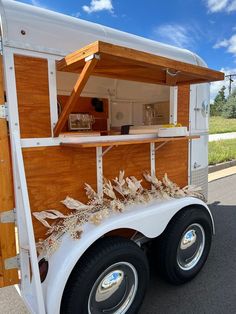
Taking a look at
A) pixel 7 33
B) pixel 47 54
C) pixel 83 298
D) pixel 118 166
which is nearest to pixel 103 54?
pixel 47 54

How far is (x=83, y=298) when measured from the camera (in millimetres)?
1766

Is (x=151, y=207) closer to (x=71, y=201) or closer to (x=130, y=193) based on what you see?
(x=130, y=193)

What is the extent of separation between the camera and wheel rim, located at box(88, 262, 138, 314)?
1.92 meters

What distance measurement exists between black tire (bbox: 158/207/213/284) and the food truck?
0.01 metres

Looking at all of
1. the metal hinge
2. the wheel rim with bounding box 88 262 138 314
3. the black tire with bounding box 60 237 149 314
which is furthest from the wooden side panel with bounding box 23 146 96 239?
the wheel rim with bounding box 88 262 138 314

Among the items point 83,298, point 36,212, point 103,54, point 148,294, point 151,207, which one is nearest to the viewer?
point 103,54

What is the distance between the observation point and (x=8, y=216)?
1.83m

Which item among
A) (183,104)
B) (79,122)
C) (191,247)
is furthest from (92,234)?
(183,104)

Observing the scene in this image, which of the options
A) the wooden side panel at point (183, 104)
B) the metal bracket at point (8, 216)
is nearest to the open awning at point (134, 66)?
the wooden side panel at point (183, 104)

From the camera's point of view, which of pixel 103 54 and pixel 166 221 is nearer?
pixel 103 54

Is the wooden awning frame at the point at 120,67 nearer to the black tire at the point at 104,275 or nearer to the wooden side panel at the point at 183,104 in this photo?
the wooden side panel at the point at 183,104

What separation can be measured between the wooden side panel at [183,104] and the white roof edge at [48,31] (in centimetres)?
79

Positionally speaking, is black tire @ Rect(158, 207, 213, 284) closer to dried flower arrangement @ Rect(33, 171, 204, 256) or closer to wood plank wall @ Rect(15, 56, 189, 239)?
dried flower arrangement @ Rect(33, 171, 204, 256)

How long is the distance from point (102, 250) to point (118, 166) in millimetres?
761
